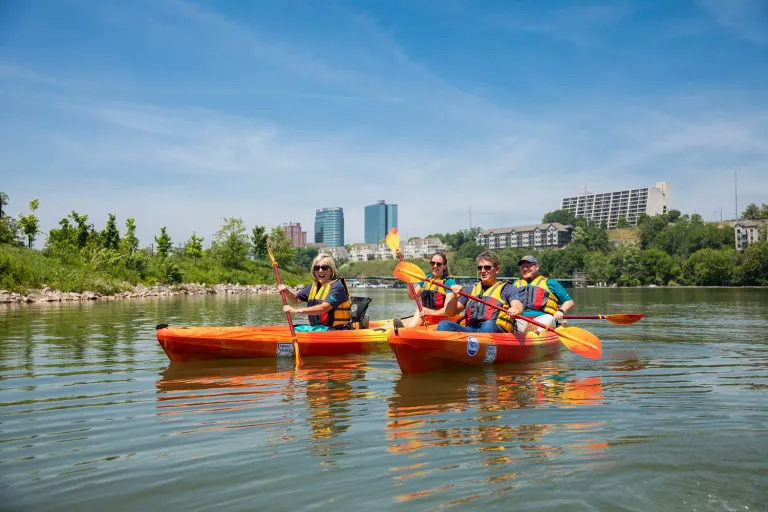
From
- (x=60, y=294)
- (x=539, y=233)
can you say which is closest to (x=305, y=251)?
(x=539, y=233)

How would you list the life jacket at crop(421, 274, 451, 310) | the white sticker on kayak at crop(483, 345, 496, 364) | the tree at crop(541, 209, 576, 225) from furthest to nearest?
1. the tree at crop(541, 209, 576, 225)
2. the life jacket at crop(421, 274, 451, 310)
3. the white sticker on kayak at crop(483, 345, 496, 364)

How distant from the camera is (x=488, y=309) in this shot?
24.2 ft

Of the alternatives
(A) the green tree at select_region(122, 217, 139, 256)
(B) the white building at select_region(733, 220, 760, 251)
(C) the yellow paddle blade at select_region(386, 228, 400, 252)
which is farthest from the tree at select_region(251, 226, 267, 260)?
(B) the white building at select_region(733, 220, 760, 251)

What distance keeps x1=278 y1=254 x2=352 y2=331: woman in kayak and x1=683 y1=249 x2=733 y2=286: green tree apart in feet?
249

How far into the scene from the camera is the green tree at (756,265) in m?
67.8

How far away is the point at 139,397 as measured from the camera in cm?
546

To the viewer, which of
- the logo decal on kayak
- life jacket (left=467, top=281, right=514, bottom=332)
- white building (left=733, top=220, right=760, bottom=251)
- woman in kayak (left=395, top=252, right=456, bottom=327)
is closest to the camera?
the logo decal on kayak

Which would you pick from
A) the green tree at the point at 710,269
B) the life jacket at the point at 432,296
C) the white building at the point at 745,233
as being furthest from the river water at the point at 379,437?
the white building at the point at 745,233

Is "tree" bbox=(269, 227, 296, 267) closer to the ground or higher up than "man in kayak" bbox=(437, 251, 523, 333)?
higher up

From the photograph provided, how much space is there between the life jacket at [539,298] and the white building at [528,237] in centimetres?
14257

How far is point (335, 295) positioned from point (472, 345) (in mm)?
2011

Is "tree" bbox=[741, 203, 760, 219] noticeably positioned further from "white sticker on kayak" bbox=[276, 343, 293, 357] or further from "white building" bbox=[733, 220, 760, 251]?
"white sticker on kayak" bbox=[276, 343, 293, 357]

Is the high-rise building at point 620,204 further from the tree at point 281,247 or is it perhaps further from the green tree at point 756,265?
the tree at point 281,247

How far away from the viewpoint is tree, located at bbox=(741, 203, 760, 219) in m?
120
